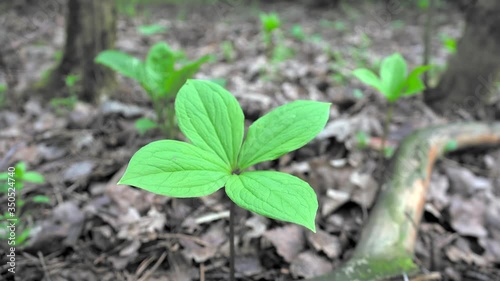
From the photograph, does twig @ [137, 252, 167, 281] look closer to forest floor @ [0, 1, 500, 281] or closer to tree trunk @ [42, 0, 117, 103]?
forest floor @ [0, 1, 500, 281]

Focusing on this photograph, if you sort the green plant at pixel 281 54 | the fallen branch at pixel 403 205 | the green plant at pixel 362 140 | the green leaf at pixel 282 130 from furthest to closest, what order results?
the green plant at pixel 281 54
the green plant at pixel 362 140
the fallen branch at pixel 403 205
the green leaf at pixel 282 130

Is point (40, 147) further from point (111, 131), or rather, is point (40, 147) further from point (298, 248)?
point (298, 248)

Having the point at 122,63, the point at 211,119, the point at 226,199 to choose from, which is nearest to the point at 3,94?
the point at 122,63

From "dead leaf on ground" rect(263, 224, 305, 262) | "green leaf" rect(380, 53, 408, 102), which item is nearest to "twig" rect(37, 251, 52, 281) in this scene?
"dead leaf on ground" rect(263, 224, 305, 262)

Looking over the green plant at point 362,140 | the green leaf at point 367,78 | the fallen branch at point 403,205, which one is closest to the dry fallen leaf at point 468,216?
the fallen branch at point 403,205

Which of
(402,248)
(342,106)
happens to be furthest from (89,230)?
(342,106)

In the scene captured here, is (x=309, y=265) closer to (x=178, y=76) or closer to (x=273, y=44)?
(x=178, y=76)

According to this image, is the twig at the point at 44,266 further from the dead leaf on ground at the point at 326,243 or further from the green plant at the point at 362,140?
the green plant at the point at 362,140
